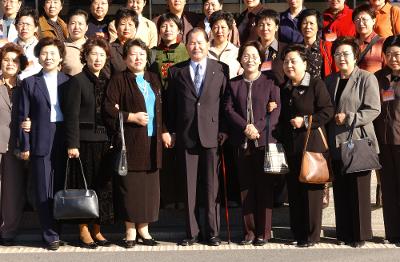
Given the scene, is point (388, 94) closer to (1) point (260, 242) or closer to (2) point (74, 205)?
(1) point (260, 242)

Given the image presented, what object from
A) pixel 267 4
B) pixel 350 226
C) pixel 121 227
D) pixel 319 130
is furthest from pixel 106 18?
pixel 267 4

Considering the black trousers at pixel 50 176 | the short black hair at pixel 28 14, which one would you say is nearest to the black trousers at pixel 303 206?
the black trousers at pixel 50 176

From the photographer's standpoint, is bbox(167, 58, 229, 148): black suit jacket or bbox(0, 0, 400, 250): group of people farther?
bbox(167, 58, 229, 148): black suit jacket

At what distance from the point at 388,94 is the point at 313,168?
1.00 metres

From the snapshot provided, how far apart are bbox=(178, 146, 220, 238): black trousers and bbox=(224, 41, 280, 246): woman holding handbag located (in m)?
0.25

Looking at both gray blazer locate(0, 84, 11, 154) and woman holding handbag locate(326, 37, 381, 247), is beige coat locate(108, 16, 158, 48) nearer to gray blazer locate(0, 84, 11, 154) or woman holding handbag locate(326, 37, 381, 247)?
gray blazer locate(0, 84, 11, 154)

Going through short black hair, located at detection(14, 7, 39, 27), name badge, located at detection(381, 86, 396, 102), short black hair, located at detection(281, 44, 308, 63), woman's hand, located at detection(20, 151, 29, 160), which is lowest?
woman's hand, located at detection(20, 151, 29, 160)

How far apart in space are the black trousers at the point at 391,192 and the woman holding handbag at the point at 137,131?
209 cm

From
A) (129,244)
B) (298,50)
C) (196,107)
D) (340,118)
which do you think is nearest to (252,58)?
(298,50)

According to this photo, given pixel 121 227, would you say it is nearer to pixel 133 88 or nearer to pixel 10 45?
pixel 133 88

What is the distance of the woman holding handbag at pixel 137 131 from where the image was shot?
7410mm

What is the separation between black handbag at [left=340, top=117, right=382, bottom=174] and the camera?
7.23 meters

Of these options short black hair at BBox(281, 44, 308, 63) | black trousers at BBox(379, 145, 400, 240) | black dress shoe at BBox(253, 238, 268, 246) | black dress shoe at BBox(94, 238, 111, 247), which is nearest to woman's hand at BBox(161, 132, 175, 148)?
black dress shoe at BBox(94, 238, 111, 247)

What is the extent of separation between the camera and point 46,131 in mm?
7379
